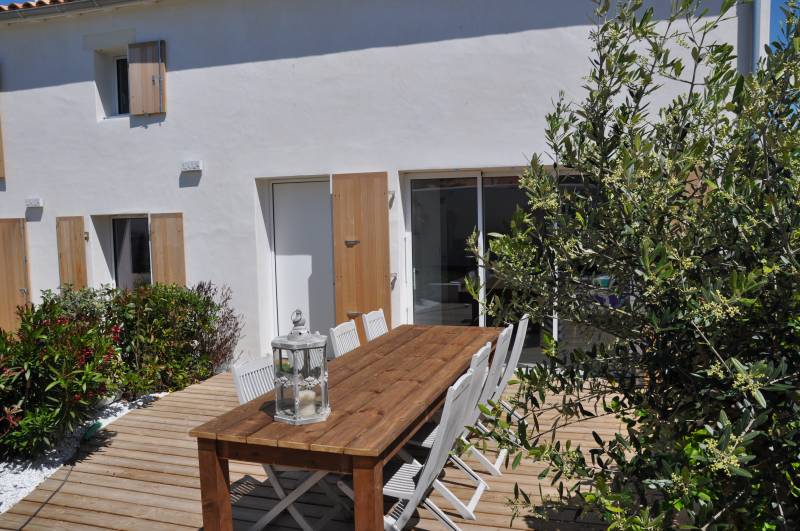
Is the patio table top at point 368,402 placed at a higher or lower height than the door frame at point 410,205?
lower

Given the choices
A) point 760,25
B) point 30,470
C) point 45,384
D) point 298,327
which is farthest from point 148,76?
point 760,25

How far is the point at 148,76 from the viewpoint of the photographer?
25.9 ft

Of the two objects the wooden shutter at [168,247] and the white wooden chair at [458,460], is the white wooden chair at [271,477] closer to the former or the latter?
the white wooden chair at [458,460]

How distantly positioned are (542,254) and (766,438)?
858 millimetres

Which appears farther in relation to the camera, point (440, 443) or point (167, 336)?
Answer: point (167, 336)

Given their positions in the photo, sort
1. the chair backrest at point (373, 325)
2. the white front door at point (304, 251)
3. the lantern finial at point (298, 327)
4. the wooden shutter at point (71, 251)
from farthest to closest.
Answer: the wooden shutter at point (71, 251)
the white front door at point (304, 251)
the chair backrest at point (373, 325)
the lantern finial at point (298, 327)

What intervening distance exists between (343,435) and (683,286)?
66.0 inches

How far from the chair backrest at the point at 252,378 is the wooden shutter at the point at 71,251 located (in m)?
5.54

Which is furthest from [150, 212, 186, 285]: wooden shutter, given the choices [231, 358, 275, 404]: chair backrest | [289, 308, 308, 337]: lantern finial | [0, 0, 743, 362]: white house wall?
[289, 308, 308, 337]: lantern finial

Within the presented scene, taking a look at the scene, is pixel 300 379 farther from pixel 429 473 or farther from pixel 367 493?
pixel 429 473

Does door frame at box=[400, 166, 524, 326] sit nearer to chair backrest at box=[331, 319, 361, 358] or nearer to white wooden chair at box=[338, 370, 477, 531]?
chair backrest at box=[331, 319, 361, 358]

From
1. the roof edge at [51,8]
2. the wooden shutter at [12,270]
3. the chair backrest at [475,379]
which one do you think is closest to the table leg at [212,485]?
the chair backrest at [475,379]

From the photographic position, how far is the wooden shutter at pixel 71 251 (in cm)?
831

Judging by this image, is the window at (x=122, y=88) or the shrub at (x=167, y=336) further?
the window at (x=122, y=88)
